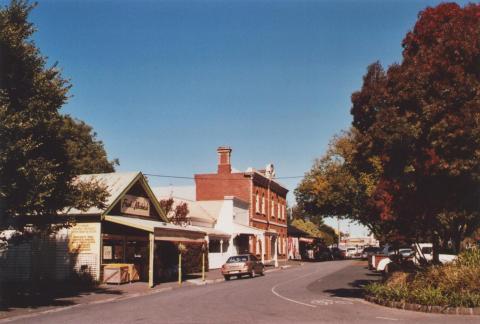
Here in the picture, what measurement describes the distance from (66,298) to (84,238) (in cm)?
628

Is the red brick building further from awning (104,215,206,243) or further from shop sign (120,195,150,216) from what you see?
awning (104,215,206,243)

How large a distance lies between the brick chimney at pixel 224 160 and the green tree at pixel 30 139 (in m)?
31.0

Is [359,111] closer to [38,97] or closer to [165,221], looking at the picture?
[38,97]

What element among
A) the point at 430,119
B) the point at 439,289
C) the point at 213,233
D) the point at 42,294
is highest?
the point at 430,119

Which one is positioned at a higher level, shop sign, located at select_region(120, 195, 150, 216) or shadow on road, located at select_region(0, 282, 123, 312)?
shop sign, located at select_region(120, 195, 150, 216)

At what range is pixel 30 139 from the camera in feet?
52.0

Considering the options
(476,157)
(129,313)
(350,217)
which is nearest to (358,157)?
(476,157)

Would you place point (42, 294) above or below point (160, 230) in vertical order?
below

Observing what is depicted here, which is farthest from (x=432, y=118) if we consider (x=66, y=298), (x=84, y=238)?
(x=84, y=238)

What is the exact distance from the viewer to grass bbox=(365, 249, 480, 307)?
13.7 metres

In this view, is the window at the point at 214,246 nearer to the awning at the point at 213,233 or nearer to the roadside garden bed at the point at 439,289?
the awning at the point at 213,233

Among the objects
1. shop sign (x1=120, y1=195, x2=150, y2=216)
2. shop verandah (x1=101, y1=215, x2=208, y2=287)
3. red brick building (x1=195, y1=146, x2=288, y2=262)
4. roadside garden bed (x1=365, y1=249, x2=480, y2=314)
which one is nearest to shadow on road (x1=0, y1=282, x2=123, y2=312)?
shop verandah (x1=101, y1=215, x2=208, y2=287)

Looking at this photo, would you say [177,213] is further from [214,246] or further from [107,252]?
[107,252]

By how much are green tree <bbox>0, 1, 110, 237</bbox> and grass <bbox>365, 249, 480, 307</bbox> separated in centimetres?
1061
